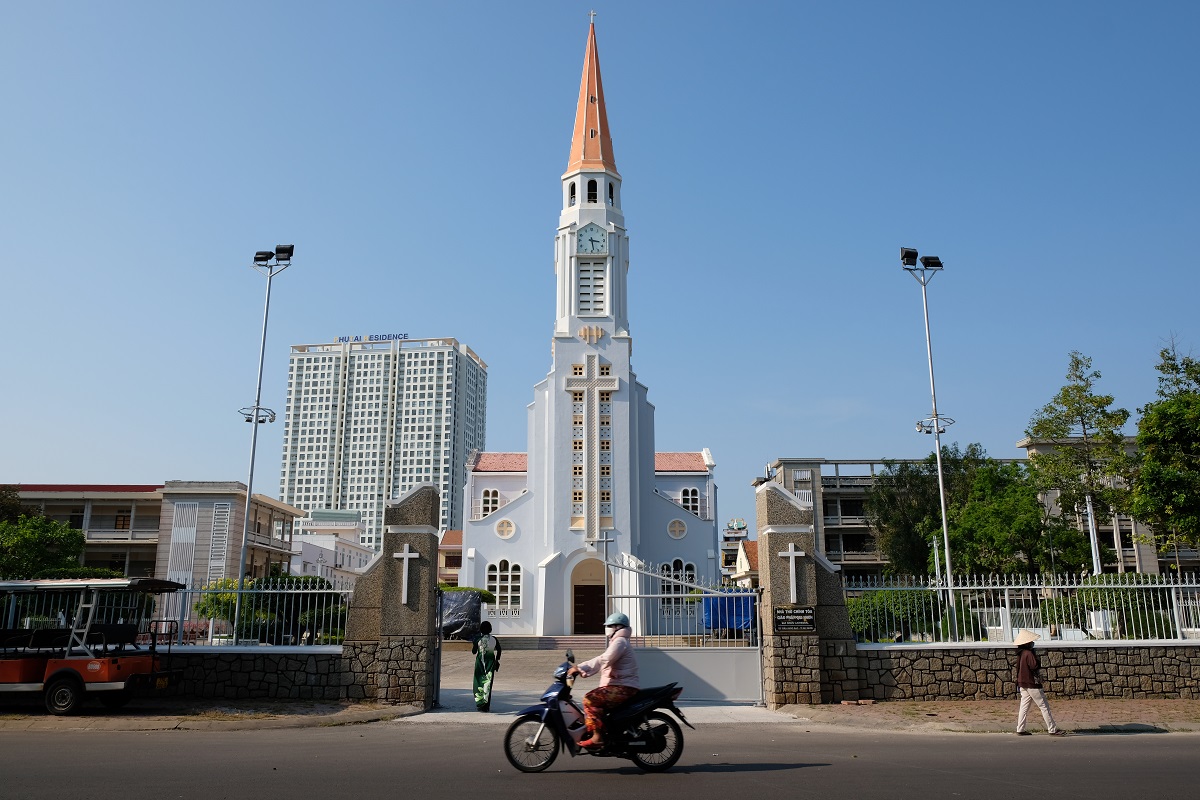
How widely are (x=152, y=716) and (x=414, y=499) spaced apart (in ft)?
15.4

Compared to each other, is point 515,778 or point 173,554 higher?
point 173,554

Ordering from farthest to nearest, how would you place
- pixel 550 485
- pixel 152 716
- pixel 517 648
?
pixel 550 485, pixel 517 648, pixel 152 716

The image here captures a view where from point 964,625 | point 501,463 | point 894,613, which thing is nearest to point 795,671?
point 894,613

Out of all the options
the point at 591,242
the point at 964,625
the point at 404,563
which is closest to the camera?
the point at 404,563

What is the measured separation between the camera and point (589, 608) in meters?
39.3

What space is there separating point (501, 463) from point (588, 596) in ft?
39.7

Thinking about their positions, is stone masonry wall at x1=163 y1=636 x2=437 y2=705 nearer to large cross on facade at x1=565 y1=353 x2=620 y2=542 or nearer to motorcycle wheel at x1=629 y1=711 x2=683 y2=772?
motorcycle wheel at x1=629 y1=711 x2=683 y2=772

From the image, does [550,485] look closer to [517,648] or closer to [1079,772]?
[517,648]

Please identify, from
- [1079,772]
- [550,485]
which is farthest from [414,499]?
[550,485]

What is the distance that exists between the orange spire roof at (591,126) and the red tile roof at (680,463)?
57.9 feet

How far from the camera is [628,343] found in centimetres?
4172

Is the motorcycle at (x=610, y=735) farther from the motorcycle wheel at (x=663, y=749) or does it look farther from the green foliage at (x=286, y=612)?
the green foliage at (x=286, y=612)

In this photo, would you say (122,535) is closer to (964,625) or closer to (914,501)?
(914,501)

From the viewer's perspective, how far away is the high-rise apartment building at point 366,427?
12231cm
